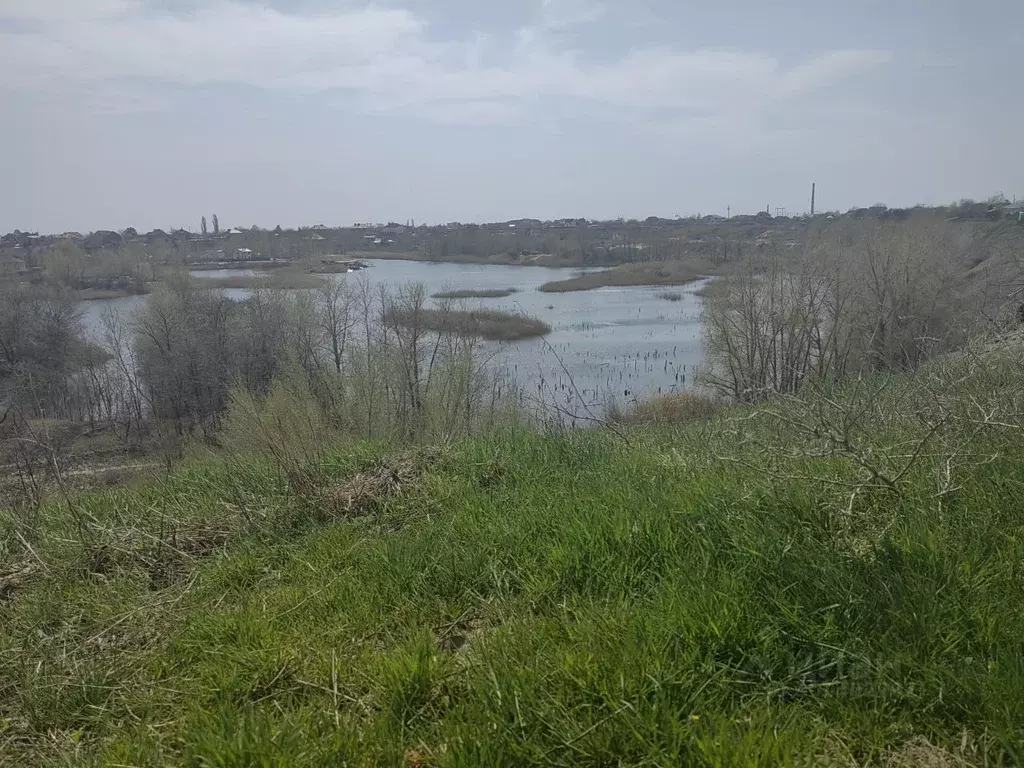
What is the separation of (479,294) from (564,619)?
3816cm

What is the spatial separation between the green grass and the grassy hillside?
31954 mm

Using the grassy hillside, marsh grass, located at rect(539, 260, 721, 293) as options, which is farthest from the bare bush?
the grassy hillside

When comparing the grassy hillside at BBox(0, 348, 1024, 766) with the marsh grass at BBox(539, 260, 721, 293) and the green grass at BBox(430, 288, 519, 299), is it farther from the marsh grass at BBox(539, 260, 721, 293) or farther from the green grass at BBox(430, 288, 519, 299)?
the marsh grass at BBox(539, 260, 721, 293)

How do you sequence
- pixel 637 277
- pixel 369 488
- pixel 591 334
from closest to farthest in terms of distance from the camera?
pixel 369 488
pixel 591 334
pixel 637 277

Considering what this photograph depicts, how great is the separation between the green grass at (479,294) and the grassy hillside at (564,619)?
32.0 meters

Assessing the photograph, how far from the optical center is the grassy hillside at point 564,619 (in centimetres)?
193

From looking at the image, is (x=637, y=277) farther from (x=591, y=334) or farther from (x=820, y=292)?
(x=820, y=292)

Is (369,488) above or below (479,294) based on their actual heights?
below

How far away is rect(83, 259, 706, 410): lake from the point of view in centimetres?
2584

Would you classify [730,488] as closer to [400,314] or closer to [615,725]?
[615,725]

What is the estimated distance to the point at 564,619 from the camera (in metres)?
2.53

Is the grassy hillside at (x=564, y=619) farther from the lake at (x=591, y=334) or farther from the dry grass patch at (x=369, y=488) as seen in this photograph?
the lake at (x=591, y=334)

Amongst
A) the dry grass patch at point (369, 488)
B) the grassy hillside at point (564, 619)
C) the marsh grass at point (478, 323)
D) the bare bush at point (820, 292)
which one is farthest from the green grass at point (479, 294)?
the grassy hillside at point (564, 619)

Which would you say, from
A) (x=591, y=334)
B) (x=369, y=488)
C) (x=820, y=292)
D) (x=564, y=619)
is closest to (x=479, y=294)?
(x=591, y=334)
